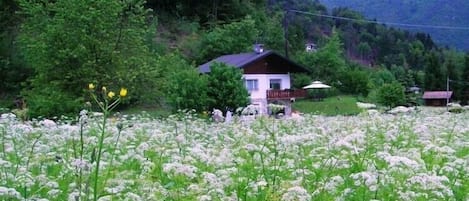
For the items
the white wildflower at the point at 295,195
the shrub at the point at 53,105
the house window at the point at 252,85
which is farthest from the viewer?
the house window at the point at 252,85

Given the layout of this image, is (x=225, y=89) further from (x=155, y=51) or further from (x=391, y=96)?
(x=155, y=51)

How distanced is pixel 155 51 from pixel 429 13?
56.9 metres

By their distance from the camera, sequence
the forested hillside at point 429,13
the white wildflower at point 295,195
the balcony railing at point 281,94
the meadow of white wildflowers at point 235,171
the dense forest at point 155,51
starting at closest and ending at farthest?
the white wildflower at point 295,195 → the meadow of white wildflowers at point 235,171 → the dense forest at point 155,51 → the balcony railing at point 281,94 → the forested hillside at point 429,13

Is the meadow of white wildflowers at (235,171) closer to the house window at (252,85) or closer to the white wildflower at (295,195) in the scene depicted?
A: the white wildflower at (295,195)

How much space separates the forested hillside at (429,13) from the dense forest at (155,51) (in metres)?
3.86

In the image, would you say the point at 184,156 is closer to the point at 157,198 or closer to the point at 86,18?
the point at 157,198

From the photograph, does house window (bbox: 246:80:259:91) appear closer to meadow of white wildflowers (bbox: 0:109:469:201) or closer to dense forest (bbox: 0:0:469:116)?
dense forest (bbox: 0:0:469:116)

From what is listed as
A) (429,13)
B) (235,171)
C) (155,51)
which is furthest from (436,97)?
(235,171)

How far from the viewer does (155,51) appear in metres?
34.2

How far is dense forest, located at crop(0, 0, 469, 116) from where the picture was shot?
846 inches

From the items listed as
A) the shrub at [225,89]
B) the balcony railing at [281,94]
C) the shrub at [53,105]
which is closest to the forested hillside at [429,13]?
the balcony railing at [281,94]

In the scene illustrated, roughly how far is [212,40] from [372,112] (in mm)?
32228

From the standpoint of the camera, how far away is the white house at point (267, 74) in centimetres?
3378

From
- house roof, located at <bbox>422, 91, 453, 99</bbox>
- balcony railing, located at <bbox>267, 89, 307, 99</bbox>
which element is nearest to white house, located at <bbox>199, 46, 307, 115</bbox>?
balcony railing, located at <bbox>267, 89, 307, 99</bbox>
